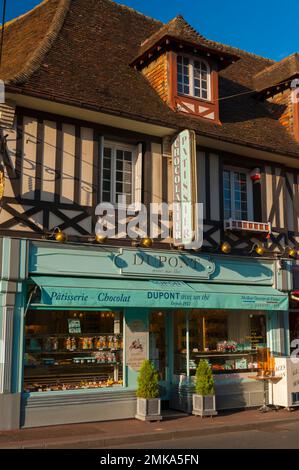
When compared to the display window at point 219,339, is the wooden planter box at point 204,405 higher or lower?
lower

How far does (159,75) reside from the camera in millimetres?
12922

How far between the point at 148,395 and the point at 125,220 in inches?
141

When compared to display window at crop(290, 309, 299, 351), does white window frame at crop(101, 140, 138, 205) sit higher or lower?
higher

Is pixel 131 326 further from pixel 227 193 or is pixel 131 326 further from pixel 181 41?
pixel 181 41

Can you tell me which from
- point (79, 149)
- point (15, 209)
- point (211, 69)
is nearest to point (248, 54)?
point (211, 69)

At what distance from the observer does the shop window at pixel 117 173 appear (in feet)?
38.2

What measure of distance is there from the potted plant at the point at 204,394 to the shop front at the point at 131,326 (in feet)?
1.06

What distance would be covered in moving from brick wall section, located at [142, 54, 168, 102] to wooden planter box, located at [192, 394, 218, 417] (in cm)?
672

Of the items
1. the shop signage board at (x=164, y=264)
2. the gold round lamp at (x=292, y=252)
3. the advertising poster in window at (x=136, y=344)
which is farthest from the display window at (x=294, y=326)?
the advertising poster in window at (x=136, y=344)

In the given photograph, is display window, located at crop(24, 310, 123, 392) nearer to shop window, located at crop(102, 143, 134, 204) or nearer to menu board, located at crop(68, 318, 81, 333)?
menu board, located at crop(68, 318, 81, 333)

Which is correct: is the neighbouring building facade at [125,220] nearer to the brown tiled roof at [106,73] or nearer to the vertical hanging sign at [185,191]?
the brown tiled roof at [106,73]

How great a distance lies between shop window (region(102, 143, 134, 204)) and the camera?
11.6 metres

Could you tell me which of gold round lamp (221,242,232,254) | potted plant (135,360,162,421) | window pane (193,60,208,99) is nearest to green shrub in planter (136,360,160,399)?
potted plant (135,360,162,421)
